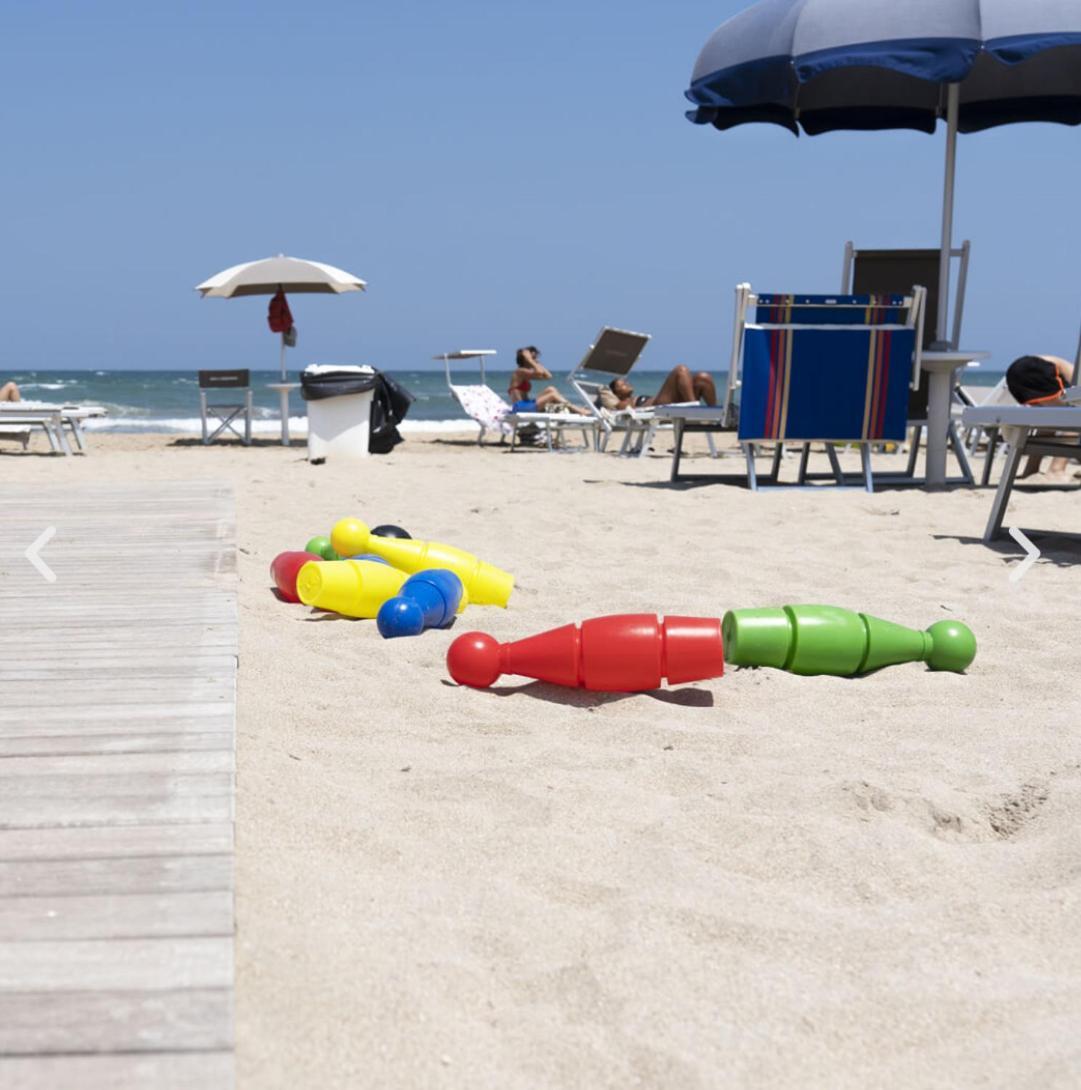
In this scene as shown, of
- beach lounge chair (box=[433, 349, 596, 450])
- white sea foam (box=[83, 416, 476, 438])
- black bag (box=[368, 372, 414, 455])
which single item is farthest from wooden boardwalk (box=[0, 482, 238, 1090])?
white sea foam (box=[83, 416, 476, 438])

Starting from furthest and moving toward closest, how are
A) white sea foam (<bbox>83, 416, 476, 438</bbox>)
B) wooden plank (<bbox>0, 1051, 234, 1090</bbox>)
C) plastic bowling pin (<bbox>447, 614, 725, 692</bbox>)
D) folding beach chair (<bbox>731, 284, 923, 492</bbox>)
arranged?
white sea foam (<bbox>83, 416, 476, 438</bbox>) < folding beach chair (<bbox>731, 284, 923, 492</bbox>) < plastic bowling pin (<bbox>447, 614, 725, 692</bbox>) < wooden plank (<bbox>0, 1051, 234, 1090</bbox>)

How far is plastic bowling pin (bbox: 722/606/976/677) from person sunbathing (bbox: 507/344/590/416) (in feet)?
33.2

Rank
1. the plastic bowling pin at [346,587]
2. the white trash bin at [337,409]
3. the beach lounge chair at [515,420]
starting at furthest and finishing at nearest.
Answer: the beach lounge chair at [515,420], the white trash bin at [337,409], the plastic bowling pin at [346,587]

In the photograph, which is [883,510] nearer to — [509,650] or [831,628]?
[831,628]

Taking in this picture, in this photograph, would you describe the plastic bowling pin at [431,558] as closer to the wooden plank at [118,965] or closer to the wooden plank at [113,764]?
the wooden plank at [113,764]

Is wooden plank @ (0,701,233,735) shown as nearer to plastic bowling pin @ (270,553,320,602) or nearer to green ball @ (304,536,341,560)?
plastic bowling pin @ (270,553,320,602)

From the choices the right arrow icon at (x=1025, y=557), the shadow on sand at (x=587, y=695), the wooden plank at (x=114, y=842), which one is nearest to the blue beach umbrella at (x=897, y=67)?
the right arrow icon at (x=1025, y=557)

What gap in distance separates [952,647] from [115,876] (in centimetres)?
208

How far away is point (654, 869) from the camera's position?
5.84ft

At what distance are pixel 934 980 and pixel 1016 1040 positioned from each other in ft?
0.45

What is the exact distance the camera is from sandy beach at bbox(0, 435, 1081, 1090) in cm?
132

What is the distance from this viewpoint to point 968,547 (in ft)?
16.0

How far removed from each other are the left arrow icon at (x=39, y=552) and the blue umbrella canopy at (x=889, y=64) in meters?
4.74

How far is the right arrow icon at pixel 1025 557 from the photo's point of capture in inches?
167
